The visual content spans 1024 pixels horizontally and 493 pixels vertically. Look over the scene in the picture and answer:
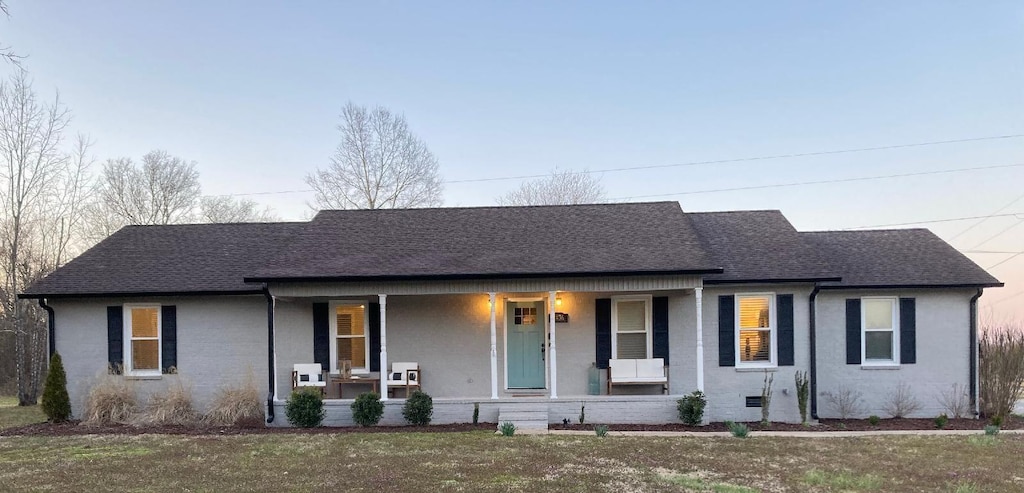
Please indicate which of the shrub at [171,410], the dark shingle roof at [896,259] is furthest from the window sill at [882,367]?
the shrub at [171,410]

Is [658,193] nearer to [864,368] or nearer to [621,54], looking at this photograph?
[621,54]

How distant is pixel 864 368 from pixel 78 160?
22861 mm

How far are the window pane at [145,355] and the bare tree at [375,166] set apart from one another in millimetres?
15550

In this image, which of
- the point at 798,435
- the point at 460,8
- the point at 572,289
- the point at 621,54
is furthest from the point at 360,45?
the point at 798,435

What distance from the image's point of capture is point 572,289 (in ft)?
37.7

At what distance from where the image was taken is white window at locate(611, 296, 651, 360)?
12.6 meters

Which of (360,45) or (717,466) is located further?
(360,45)

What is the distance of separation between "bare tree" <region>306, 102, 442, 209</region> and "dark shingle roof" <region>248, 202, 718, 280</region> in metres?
13.9

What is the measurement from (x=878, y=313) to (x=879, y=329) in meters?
0.33

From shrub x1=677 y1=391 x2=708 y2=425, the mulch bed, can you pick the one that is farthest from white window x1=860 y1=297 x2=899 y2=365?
shrub x1=677 y1=391 x2=708 y2=425

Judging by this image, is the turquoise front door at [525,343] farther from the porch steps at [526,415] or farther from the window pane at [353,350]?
the window pane at [353,350]

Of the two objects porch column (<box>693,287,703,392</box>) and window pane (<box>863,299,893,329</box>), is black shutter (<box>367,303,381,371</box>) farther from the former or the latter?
window pane (<box>863,299,893,329</box>)

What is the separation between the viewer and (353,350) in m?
12.9

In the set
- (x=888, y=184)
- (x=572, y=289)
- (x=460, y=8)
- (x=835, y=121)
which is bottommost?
(x=572, y=289)
